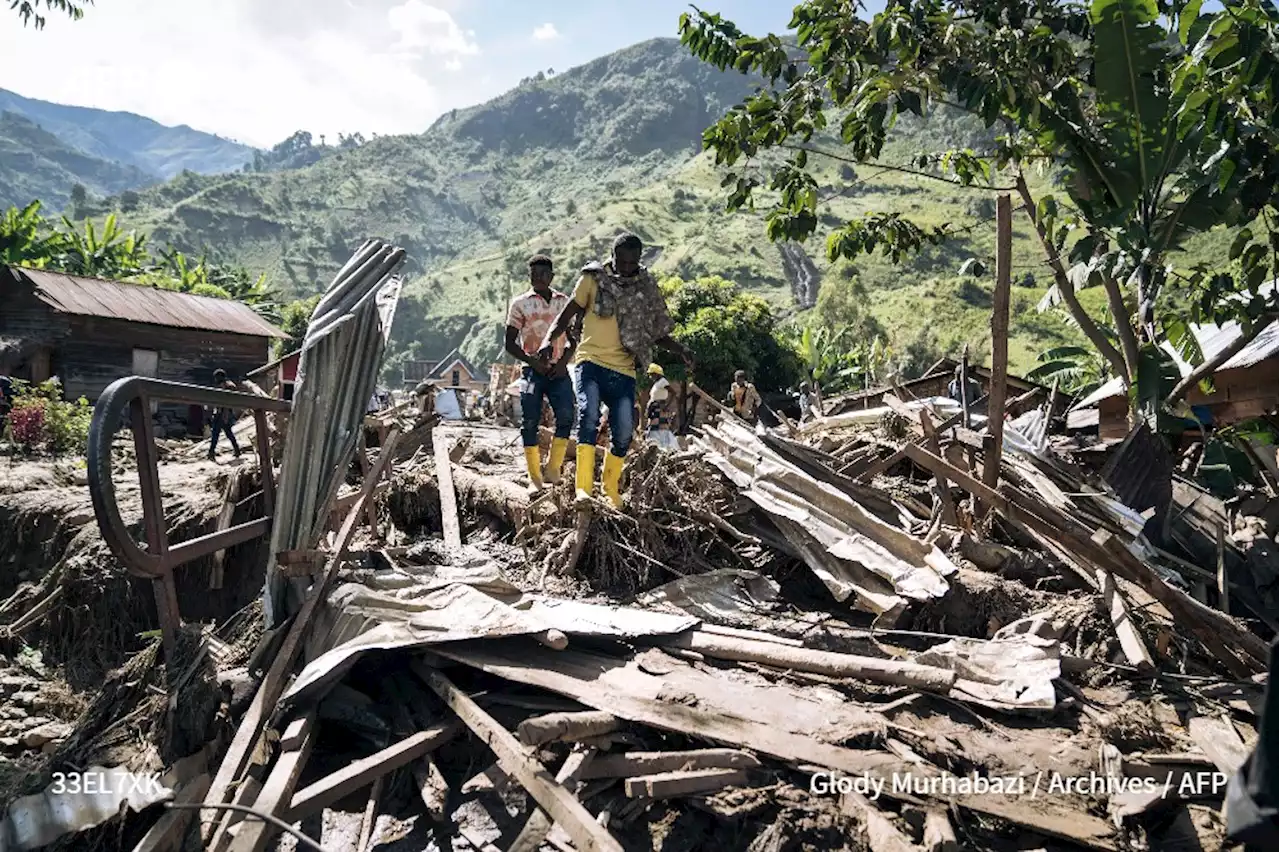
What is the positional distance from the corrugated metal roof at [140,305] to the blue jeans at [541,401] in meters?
17.6

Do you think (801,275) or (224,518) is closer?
(224,518)

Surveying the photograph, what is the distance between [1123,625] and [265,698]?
3.87m

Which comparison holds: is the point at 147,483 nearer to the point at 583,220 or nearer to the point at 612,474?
the point at 612,474

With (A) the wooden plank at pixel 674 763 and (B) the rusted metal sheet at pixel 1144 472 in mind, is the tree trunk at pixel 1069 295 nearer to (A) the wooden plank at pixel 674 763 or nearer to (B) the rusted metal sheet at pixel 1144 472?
(B) the rusted metal sheet at pixel 1144 472

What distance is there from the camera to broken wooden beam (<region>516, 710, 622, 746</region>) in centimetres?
256

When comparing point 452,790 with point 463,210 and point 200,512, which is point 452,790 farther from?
point 463,210

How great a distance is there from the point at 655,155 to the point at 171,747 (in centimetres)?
17140

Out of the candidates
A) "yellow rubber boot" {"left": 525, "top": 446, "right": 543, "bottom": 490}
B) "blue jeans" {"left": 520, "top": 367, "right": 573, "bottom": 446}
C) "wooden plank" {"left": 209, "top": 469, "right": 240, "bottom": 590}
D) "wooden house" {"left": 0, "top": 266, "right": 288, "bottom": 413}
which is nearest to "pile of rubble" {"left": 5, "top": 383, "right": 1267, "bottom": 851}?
"yellow rubber boot" {"left": 525, "top": 446, "right": 543, "bottom": 490}

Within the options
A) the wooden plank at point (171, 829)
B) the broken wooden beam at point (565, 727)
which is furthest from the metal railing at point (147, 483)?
the broken wooden beam at point (565, 727)

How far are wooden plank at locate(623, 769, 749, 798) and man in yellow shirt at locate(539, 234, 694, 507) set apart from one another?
2.57m

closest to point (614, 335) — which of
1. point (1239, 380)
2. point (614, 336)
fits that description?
point (614, 336)

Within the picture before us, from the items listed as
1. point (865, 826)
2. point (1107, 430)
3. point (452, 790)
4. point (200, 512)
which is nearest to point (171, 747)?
point (452, 790)

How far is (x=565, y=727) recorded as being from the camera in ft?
8.50

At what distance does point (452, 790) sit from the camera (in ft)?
8.66
